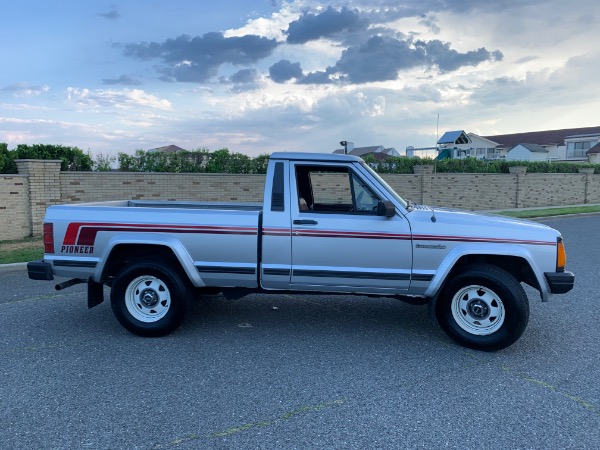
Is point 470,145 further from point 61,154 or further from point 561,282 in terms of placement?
point 561,282

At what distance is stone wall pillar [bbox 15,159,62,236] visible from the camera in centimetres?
1237

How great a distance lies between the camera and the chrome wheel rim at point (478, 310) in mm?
5078

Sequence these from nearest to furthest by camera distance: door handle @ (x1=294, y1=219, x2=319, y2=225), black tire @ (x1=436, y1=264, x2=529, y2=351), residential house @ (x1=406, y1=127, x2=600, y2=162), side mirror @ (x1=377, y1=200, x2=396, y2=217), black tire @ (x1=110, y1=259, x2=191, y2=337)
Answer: black tire @ (x1=436, y1=264, x2=529, y2=351), side mirror @ (x1=377, y1=200, x2=396, y2=217), door handle @ (x1=294, y1=219, x2=319, y2=225), black tire @ (x1=110, y1=259, x2=191, y2=337), residential house @ (x1=406, y1=127, x2=600, y2=162)

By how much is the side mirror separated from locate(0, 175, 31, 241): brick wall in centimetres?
1064

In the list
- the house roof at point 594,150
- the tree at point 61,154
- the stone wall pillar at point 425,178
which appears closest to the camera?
the tree at point 61,154

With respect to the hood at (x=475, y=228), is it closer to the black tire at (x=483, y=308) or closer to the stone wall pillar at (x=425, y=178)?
the black tire at (x=483, y=308)

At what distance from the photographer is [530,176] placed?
24.7 m

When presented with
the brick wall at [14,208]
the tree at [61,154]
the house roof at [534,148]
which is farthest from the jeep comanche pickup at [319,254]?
the house roof at [534,148]

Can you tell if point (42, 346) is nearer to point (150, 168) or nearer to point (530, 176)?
point (150, 168)

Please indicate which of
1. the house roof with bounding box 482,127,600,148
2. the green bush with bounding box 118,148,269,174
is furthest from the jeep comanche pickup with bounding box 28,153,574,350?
the house roof with bounding box 482,127,600,148

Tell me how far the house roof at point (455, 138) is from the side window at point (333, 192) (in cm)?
5875

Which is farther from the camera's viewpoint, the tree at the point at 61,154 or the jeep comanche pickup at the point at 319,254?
the tree at the point at 61,154

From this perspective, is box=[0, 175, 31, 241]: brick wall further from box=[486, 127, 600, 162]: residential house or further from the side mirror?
box=[486, 127, 600, 162]: residential house

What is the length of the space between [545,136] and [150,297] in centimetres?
6982
